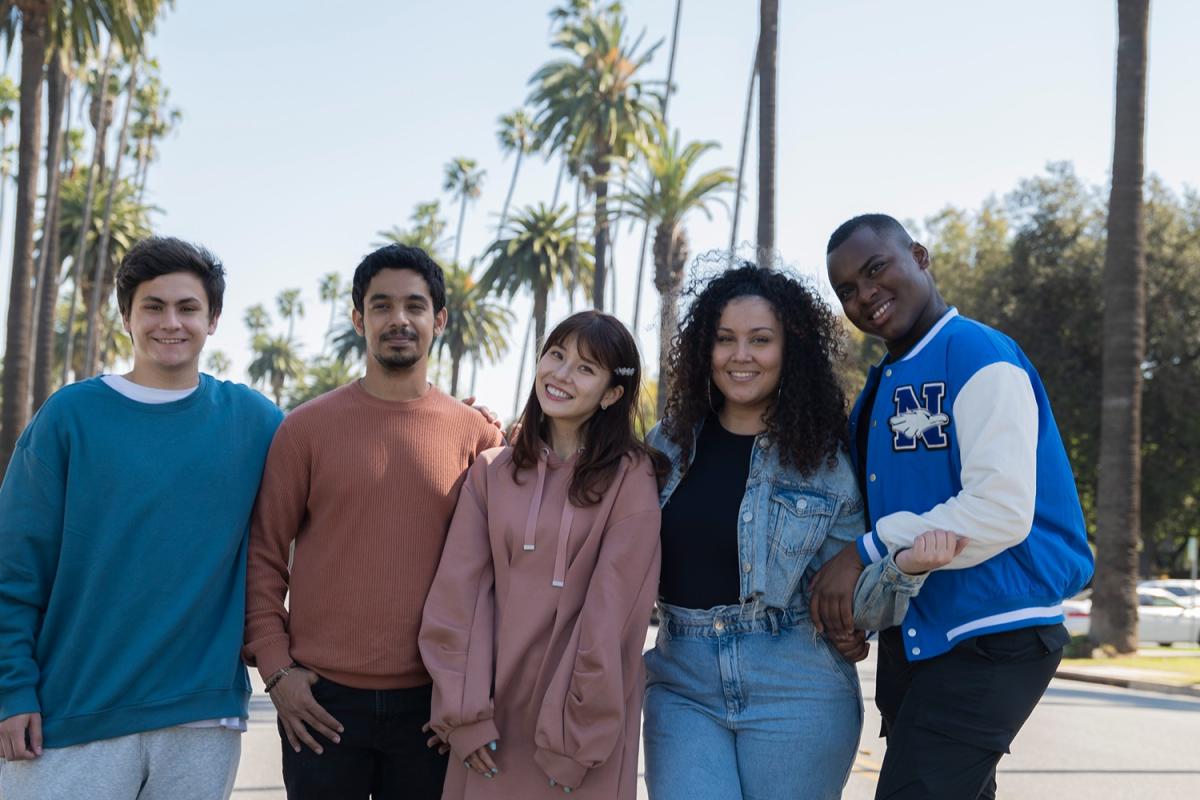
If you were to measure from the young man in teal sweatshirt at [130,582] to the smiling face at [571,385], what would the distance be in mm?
1061

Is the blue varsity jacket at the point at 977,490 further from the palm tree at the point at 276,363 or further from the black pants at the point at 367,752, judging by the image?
the palm tree at the point at 276,363

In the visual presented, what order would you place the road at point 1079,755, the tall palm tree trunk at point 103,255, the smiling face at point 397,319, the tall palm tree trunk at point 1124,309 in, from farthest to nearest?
the tall palm tree trunk at point 103,255 < the tall palm tree trunk at point 1124,309 < the road at point 1079,755 < the smiling face at point 397,319

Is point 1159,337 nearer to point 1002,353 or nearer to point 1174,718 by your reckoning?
point 1174,718

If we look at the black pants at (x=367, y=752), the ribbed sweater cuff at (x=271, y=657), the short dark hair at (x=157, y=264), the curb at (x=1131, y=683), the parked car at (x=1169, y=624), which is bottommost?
the parked car at (x=1169, y=624)

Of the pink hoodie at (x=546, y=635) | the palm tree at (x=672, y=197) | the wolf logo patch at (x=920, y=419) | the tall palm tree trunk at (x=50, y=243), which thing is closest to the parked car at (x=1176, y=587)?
the palm tree at (x=672, y=197)

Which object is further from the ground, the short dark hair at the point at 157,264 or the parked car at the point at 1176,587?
the short dark hair at the point at 157,264

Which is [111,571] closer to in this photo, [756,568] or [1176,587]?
[756,568]

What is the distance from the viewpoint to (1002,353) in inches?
138

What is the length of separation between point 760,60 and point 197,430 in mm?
18965

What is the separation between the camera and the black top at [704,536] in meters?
3.80

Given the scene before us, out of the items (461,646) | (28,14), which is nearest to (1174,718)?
(461,646)

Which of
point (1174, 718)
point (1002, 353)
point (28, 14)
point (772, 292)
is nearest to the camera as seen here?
point (1002, 353)

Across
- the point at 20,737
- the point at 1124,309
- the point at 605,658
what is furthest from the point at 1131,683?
the point at 20,737

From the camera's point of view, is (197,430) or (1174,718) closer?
A: (197,430)
